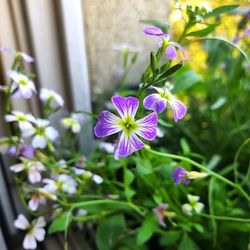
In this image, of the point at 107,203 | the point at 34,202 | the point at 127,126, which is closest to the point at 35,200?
the point at 34,202

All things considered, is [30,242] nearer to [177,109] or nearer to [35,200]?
[35,200]

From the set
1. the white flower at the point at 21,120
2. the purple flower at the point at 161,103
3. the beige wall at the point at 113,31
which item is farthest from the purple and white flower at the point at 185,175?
the beige wall at the point at 113,31

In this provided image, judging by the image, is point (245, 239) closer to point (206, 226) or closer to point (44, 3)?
point (206, 226)

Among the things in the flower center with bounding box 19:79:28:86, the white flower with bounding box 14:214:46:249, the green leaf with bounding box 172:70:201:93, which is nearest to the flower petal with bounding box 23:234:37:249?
the white flower with bounding box 14:214:46:249

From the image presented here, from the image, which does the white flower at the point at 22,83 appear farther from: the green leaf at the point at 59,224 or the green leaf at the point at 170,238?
the green leaf at the point at 170,238

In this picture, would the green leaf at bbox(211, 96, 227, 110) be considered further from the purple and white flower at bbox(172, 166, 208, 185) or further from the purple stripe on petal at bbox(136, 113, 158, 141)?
the purple stripe on petal at bbox(136, 113, 158, 141)

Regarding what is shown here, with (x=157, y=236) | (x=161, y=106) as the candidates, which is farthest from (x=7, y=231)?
(x=161, y=106)
